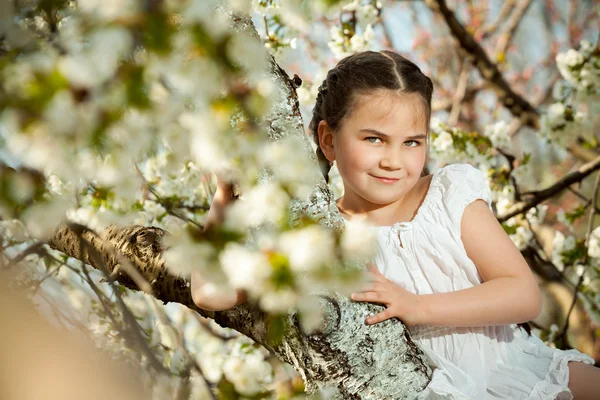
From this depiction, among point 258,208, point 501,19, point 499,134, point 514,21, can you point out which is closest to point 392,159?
point 258,208

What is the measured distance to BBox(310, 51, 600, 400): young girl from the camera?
1180 millimetres

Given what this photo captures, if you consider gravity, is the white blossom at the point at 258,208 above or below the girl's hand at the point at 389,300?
below

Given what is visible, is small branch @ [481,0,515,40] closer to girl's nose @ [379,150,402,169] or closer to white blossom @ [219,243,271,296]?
girl's nose @ [379,150,402,169]

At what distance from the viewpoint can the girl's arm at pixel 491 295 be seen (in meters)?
1.15

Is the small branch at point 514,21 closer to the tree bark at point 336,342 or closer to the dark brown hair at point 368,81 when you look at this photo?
the dark brown hair at point 368,81

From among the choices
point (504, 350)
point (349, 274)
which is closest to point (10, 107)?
point (349, 274)

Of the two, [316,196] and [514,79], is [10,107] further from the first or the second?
[514,79]

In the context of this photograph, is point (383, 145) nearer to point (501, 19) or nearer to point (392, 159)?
point (392, 159)

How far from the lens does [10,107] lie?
1.53 feet

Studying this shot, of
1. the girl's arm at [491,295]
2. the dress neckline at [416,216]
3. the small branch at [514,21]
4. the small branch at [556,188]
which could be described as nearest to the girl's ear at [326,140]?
the dress neckline at [416,216]

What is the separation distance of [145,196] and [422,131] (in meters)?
1.37

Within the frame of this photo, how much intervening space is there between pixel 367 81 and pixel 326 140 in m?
0.18

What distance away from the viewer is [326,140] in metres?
1.50

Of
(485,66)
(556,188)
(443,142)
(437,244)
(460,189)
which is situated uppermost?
(485,66)
